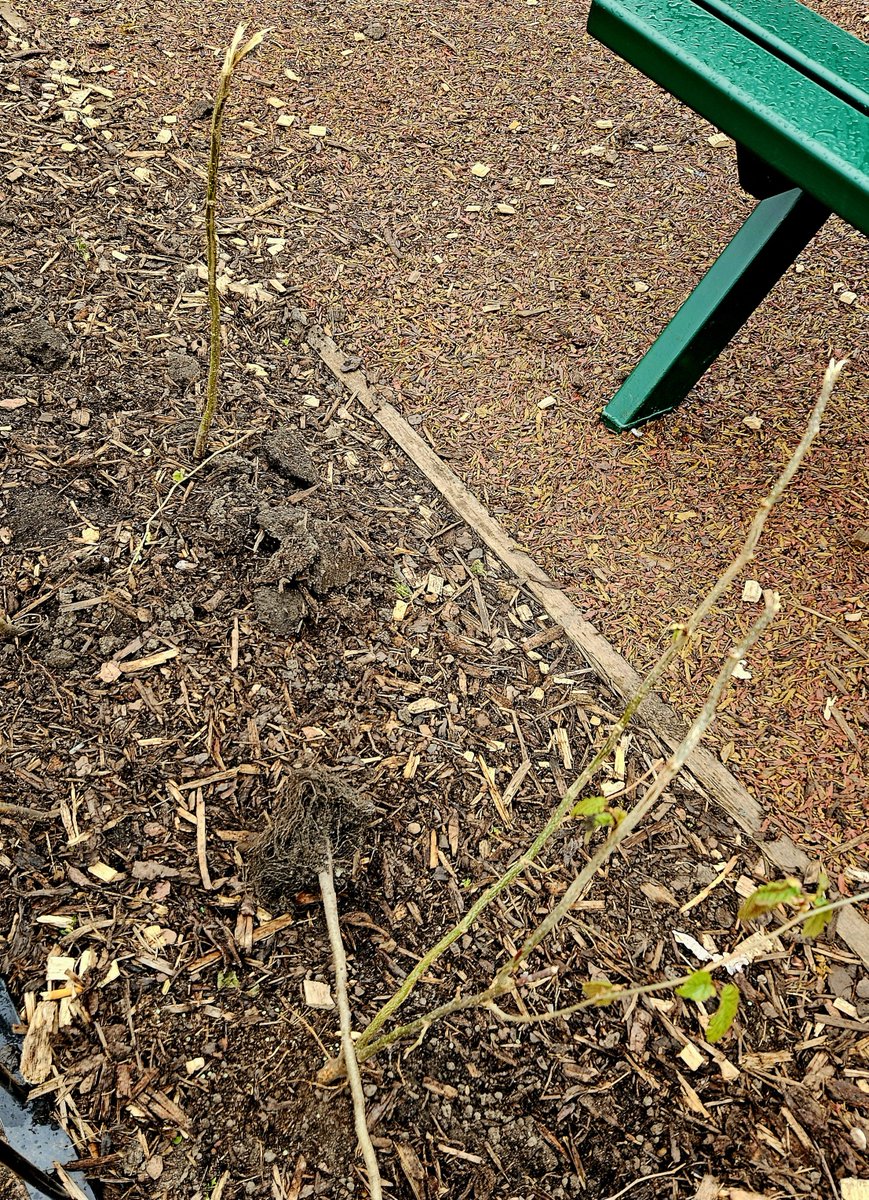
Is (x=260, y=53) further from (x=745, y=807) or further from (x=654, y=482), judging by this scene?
(x=745, y=807)

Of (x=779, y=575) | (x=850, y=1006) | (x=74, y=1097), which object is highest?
(x=779, y=575)

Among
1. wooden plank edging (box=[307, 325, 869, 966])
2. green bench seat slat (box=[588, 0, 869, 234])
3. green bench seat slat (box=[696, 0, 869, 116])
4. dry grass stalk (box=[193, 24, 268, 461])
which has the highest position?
green bench seat slat (box=[696, 0, 869, 116])

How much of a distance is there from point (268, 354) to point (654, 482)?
1383 millimetres

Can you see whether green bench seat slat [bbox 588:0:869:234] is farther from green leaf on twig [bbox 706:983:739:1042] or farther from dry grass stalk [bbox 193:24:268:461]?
green leaf on twig [bbox 706:983:739:1042]

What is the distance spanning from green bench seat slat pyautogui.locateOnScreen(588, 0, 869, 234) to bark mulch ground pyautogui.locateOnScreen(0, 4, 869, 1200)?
0.93 meters

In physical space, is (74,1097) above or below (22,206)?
below

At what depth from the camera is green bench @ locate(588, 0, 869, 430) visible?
2.31 m

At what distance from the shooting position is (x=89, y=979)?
6.11 ft

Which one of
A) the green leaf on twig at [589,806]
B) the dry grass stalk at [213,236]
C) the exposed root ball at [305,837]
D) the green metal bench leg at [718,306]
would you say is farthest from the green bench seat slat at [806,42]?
the exposed root ball at [305,837]

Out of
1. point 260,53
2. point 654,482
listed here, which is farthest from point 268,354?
point 260,53

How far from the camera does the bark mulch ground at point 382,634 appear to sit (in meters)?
1.83

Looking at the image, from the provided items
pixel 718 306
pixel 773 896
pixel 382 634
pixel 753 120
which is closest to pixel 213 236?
pixel 382 634

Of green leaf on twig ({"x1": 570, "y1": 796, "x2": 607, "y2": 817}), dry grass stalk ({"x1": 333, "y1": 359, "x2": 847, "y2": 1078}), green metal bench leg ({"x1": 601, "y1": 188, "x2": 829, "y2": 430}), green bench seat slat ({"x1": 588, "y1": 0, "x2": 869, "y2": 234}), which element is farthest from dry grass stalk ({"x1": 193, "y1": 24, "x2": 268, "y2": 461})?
green leaf on twig ({"x1": 570, "y1": 796, "x2": 607, "y2": 817})

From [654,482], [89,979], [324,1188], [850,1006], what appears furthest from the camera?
[654,482]
